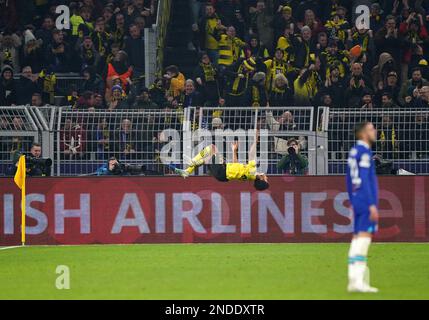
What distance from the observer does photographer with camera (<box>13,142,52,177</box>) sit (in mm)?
23094

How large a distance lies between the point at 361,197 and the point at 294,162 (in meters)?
9.74

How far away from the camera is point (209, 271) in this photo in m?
16.8

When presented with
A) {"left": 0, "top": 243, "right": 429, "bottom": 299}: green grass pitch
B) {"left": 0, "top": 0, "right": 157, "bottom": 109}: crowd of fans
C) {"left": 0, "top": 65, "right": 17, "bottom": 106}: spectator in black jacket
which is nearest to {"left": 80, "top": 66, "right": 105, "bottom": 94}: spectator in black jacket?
{"left": 0, "top": 0, "right": 157, "bottom": 109}: crowd of fans

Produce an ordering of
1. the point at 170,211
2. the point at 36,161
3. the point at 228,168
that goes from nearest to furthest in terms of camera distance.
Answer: the point at 228,168
the point at 36,161
the point at 170,211

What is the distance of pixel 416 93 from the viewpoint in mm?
25500

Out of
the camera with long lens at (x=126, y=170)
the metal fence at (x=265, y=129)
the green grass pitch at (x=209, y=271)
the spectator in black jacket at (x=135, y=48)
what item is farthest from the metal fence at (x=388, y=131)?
the spectator in black jacket at (x=135, y=48)

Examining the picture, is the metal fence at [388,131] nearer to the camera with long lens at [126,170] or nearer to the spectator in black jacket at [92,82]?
the camera with long lens at [126,170]

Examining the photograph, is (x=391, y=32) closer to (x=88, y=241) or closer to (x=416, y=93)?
(x=416, y=93)

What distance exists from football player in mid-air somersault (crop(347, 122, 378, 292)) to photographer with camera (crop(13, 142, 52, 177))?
1072 centimetres

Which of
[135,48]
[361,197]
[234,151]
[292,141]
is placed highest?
[135,48]

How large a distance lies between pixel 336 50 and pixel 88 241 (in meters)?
7.68

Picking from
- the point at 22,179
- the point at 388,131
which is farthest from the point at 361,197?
the point at 22,179

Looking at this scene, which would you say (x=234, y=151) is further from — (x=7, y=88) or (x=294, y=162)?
(x=7, y=88)
